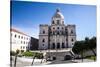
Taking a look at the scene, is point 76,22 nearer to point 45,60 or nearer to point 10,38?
point 45,60

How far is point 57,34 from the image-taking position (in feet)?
9.00

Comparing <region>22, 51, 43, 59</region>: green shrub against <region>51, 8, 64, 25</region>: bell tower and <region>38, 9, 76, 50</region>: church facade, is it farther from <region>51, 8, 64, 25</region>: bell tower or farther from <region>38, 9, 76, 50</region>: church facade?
<region>51, 8, 64, 25</region>: bell tower

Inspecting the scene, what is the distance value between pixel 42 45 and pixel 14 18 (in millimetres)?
492

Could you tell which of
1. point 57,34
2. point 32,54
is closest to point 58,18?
point 57,34

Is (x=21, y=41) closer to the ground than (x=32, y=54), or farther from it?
farther from it

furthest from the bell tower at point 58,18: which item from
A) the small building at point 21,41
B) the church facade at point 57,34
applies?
the small building at point 21,41

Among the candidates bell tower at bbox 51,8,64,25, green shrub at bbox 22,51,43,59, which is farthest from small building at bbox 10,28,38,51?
bell tower at bbox 51,8,64,25

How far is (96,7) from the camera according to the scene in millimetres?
2930

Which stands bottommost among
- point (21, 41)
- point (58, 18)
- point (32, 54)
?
point (32, 54)

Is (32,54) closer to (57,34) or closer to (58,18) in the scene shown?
(57,34)

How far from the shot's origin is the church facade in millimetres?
2674

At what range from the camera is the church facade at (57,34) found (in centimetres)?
267
